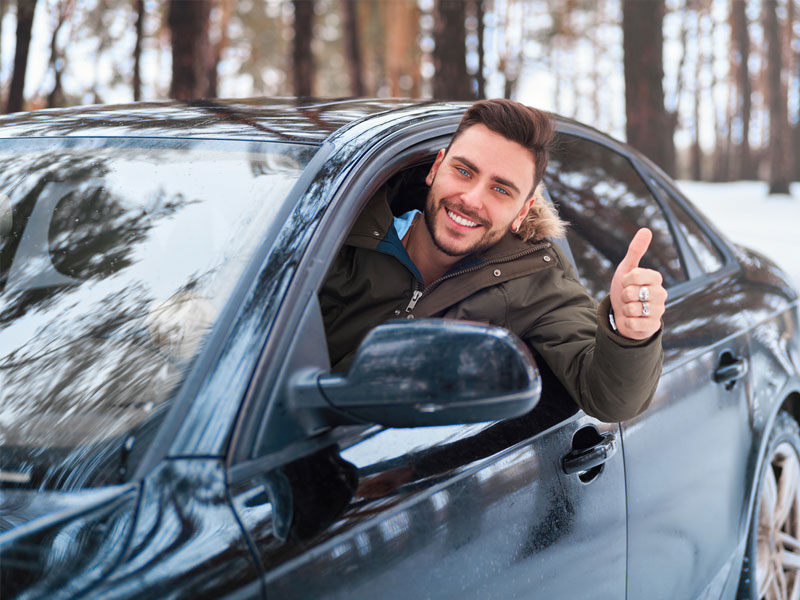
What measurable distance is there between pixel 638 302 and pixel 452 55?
8.14m

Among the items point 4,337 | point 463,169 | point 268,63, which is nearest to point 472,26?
point 463,169

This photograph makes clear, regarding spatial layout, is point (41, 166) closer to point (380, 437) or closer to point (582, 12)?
point (380, 437)

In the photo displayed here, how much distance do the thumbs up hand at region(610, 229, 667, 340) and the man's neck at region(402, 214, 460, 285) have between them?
565 mm

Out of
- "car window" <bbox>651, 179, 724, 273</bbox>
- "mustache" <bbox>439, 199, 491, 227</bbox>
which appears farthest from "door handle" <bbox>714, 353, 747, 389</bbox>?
"mustache" <bbox>439, 199, 491, 227</bbox>

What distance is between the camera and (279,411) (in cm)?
147

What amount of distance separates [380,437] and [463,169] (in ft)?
2.93

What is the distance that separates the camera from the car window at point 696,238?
10.5 feet

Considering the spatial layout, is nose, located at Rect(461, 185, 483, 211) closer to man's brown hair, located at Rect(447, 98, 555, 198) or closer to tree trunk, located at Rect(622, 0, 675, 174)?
man's brown hair, located at Rect(447, 98, 555, 198)

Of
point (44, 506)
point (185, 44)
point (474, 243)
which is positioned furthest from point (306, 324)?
point (185, 44)

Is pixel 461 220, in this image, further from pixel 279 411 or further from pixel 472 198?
pixel 279 411

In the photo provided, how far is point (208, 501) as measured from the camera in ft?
4.43

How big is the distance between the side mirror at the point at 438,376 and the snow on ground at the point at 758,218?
346 inches

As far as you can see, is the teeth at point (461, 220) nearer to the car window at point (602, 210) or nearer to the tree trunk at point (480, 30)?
the car window at point (602, 210)

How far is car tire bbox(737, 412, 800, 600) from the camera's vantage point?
2.94 metres
